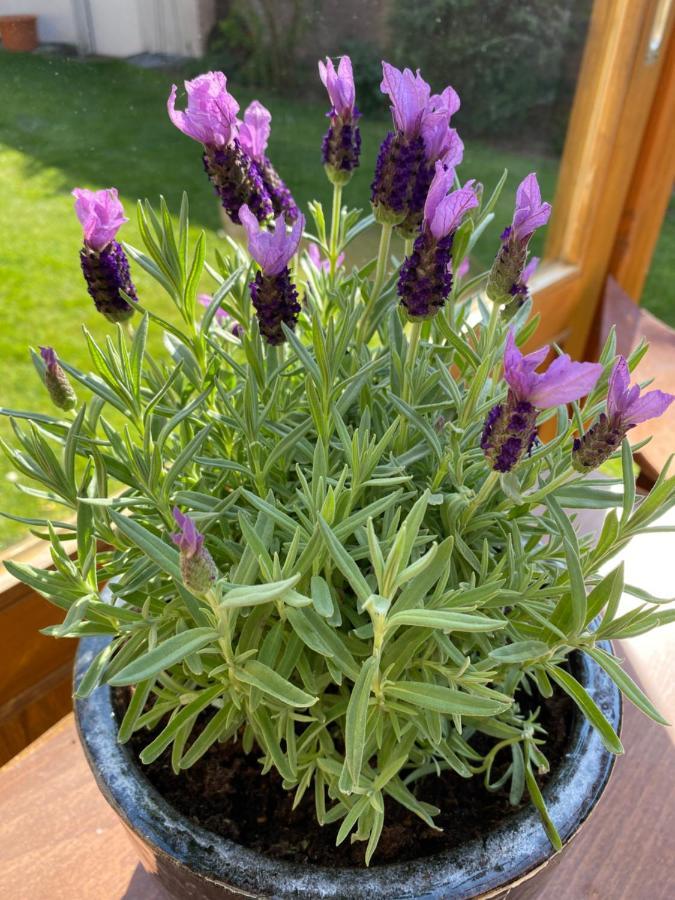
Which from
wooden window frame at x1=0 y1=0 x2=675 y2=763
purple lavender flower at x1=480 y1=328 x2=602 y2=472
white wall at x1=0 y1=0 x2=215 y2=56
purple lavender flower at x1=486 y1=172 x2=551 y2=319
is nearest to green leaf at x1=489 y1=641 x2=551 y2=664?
purple lavender flower at x1=480 y1=328 x2=602 y2=472

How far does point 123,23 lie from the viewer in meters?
0.87

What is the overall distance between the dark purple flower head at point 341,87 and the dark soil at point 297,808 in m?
0.44

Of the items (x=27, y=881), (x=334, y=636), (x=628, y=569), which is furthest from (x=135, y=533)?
(x=628, y=569)

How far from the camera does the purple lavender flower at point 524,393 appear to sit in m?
0.38

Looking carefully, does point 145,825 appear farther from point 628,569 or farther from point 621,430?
point 628,569

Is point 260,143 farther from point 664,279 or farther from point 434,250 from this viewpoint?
point 664,279

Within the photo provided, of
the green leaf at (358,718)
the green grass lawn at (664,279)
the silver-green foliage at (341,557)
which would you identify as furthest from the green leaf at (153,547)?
the green grass lawn at (664,279)

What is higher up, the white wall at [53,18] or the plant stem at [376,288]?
the white wall at [53,18]

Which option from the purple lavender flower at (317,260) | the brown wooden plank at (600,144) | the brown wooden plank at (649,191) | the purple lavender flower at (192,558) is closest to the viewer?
the purple lavender flower at (192,558)

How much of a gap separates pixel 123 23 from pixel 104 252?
1.70 feet

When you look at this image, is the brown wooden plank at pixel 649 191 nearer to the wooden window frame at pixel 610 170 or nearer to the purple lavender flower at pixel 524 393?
the wooden window frame at pixel 610 170

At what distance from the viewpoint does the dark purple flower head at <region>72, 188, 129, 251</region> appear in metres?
0.48

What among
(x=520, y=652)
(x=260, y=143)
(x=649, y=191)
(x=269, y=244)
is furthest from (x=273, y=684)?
(x=649, y=191)

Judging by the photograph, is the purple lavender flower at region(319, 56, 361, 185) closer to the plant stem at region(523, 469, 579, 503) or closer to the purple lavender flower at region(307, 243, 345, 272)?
the purple lavender flower at region(307, 243, 345, 272)
